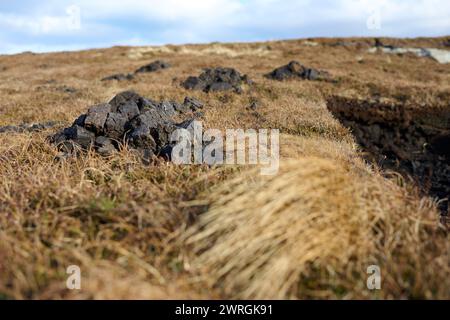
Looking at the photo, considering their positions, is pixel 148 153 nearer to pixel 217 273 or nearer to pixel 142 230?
pixel 142 230

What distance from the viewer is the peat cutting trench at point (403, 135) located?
11.8 meters

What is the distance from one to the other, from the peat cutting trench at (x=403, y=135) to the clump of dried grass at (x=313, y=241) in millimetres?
6632

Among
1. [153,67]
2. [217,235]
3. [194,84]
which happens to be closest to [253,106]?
[194,84]

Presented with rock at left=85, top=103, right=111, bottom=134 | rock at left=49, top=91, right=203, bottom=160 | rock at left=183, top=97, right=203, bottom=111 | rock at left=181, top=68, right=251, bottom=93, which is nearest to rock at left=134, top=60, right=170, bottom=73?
rock at left=181, top=68, right=251, bottom=93

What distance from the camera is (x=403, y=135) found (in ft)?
50.2

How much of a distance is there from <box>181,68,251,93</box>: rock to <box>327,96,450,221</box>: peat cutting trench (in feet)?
14.1

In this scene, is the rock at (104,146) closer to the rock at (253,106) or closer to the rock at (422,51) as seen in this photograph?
the rock at (253,106)

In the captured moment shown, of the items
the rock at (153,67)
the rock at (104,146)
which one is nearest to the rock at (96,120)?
the rock at (104,146)

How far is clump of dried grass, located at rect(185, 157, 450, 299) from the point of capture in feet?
11.2

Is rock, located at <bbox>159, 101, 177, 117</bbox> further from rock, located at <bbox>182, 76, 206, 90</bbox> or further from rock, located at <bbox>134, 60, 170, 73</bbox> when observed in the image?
rock, located at <bbox>134, 60, 170, 73</bbox>

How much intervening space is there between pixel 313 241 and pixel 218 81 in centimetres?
1673

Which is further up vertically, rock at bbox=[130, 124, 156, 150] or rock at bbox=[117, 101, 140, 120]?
rock at bbox=[117, 101, 140, 120]

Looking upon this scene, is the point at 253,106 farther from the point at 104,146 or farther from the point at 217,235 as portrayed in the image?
the point at 217,235
